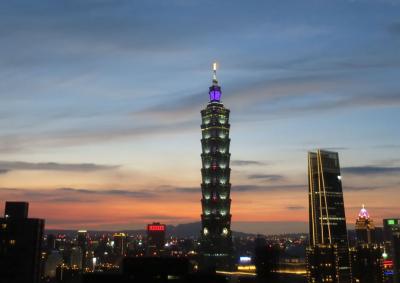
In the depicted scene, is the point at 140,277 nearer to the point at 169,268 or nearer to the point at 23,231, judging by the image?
the point at 169,268

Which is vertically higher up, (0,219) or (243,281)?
(0,219)

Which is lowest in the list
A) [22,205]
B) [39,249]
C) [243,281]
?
[243,281]

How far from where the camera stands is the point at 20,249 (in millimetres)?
121688

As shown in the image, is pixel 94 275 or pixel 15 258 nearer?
pixel 94 275

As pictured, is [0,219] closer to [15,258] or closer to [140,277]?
[15,258]

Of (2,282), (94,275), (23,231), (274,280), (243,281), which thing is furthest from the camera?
(243,281)

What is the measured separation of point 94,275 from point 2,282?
4271cm

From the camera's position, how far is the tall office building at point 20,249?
119 meters

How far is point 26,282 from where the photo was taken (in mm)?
118750

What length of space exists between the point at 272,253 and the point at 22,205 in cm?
7035

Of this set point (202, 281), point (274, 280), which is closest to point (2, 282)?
point (202, 281)

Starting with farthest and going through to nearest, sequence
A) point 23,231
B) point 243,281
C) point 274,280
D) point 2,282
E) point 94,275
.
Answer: point 243,281, point 274,280, point 23,231, point 2,282, point 94,275

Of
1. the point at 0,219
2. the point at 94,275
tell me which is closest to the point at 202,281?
the point at 94,275

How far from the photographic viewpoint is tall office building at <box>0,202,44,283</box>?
119056 mm
